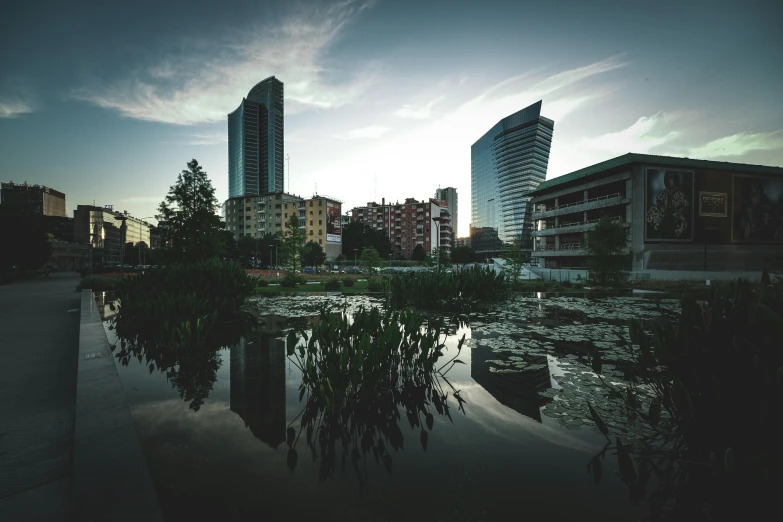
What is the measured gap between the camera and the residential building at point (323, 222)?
90188 millimetres

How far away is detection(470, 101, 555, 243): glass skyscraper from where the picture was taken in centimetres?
11206

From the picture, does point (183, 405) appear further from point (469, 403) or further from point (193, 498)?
point (469, 403)

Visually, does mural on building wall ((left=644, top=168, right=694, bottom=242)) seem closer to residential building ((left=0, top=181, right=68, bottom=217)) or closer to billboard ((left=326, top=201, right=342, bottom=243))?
billboard ((left=326, top=201, right=342, bottom=243))

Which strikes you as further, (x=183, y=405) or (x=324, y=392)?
(x=183, y=405)

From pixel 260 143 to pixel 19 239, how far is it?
13704 cm

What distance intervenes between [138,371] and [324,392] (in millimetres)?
4314

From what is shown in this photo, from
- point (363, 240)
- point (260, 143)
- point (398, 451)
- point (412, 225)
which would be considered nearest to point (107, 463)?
point (398, 451)

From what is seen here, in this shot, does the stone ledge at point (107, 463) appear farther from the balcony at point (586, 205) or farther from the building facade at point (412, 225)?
the building facade at point (412, 225)

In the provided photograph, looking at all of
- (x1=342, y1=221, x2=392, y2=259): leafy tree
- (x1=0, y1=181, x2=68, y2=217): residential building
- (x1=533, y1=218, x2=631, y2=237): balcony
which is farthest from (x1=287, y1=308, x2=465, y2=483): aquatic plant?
(x1=0, y1=181, x2=68, y2=217): residential building

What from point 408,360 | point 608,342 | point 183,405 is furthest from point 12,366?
point 608,342

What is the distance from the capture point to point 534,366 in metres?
6.51

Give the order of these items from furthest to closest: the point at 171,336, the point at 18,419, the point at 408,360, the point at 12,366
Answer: the point at 171,336 < the point at 12,366 < the point at 408,360 < the point at 18,419

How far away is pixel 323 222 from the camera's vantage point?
90.2 meters

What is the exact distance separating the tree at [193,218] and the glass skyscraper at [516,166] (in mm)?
88216
